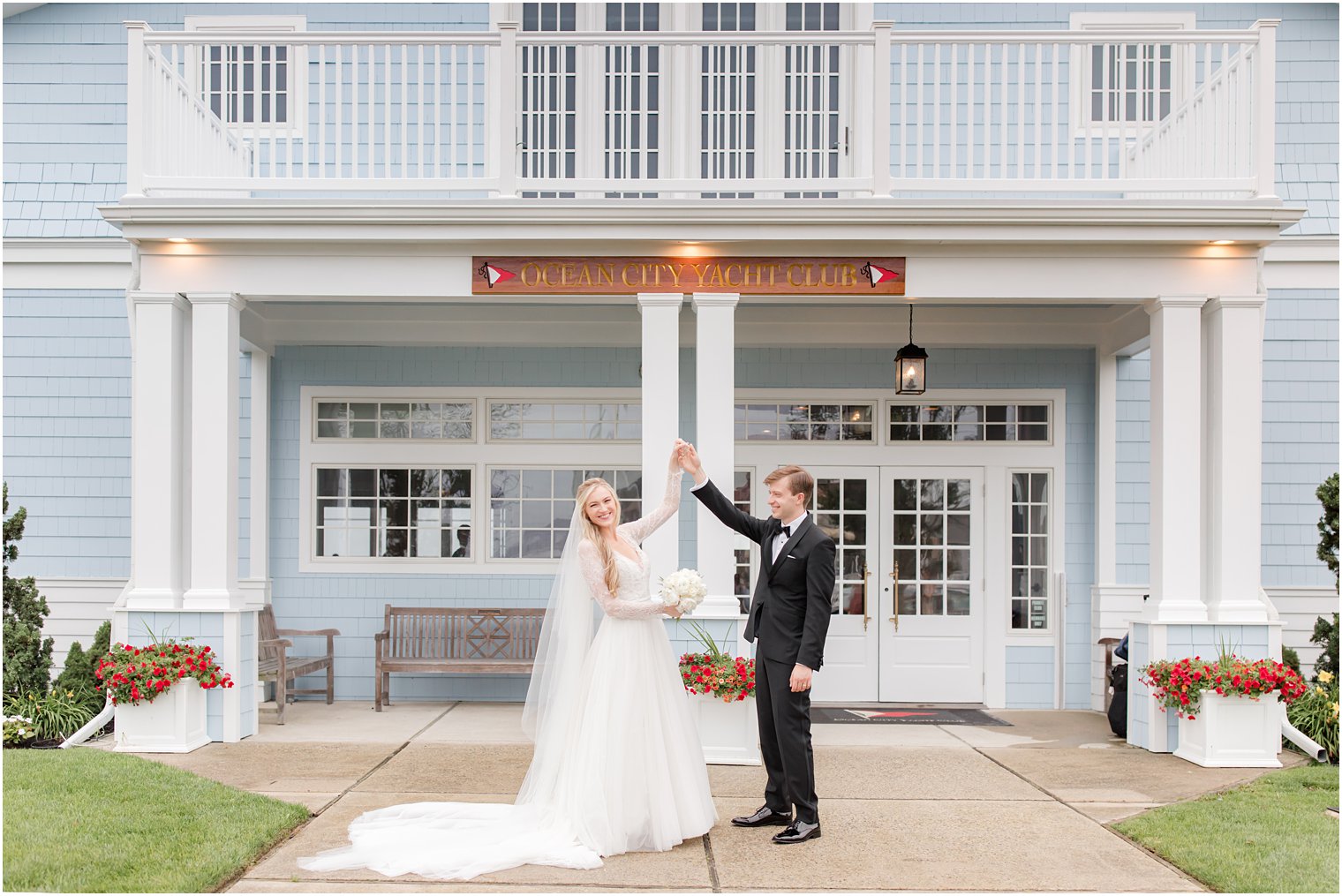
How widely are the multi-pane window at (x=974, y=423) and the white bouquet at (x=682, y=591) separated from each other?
187 inches

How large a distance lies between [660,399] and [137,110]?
13.4ft

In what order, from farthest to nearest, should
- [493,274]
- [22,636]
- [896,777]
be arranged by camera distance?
[22,636] < [493,274] < [896,777]

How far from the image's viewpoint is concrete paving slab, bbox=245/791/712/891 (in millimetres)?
4652

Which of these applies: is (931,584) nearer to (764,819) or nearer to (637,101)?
(764,819)

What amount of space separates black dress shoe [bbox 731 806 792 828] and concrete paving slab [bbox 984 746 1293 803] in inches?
69.9

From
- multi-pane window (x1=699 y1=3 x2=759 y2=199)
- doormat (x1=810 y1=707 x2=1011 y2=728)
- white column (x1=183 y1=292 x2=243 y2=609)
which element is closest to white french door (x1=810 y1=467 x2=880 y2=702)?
doormat (x1=810 y1=707 x2=1011 y2=728)

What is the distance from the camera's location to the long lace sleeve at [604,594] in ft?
17.4

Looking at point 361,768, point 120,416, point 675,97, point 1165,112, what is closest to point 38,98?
point 120,416

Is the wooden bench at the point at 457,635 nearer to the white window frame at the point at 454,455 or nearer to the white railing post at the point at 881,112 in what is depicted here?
the white window frame at the point at 454,455

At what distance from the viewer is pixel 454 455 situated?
988 cm

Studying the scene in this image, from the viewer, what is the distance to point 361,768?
682 centimetres

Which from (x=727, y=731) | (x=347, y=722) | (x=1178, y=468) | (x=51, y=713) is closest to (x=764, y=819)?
(x=727, y=731)

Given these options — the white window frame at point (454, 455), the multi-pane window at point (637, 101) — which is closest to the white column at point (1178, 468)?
the white window frame at point (454, 455)

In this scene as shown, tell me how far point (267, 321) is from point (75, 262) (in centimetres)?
214
